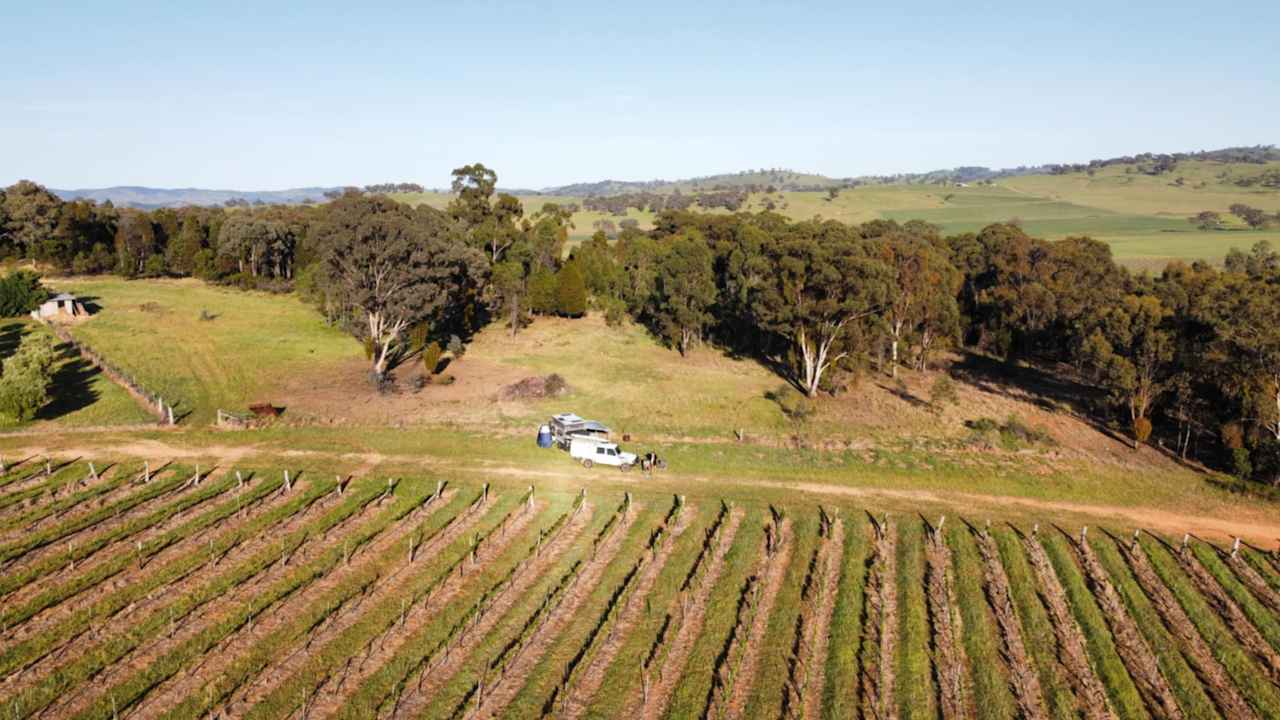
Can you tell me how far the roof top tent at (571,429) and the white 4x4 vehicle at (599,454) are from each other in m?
1.16

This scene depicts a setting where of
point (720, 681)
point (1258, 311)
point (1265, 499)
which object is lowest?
point (1265, 499)

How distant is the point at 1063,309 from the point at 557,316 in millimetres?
59815

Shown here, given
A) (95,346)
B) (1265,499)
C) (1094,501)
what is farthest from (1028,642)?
(95,346)

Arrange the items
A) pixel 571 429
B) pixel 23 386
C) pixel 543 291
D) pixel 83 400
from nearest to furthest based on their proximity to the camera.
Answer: pixel 23 386
pixel 571 429
pixel 83 400
pixel 543 291

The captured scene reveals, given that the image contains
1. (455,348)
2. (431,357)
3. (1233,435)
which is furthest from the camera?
(455,348)

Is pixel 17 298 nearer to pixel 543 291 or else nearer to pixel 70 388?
pixel 70 388

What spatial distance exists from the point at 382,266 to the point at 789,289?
115 feet

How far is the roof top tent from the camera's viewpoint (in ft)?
137

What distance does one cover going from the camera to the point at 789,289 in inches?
2362

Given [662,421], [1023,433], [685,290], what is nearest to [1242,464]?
[1023,433]

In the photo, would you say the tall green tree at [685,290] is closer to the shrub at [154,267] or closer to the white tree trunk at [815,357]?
the white tree trunk at [815,357]

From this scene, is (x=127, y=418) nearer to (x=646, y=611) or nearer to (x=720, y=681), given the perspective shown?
(x=646, y=611)

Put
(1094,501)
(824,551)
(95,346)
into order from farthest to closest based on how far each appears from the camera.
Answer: (95,346) → (1094,501) → (824,551)

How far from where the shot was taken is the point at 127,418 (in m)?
43.5
